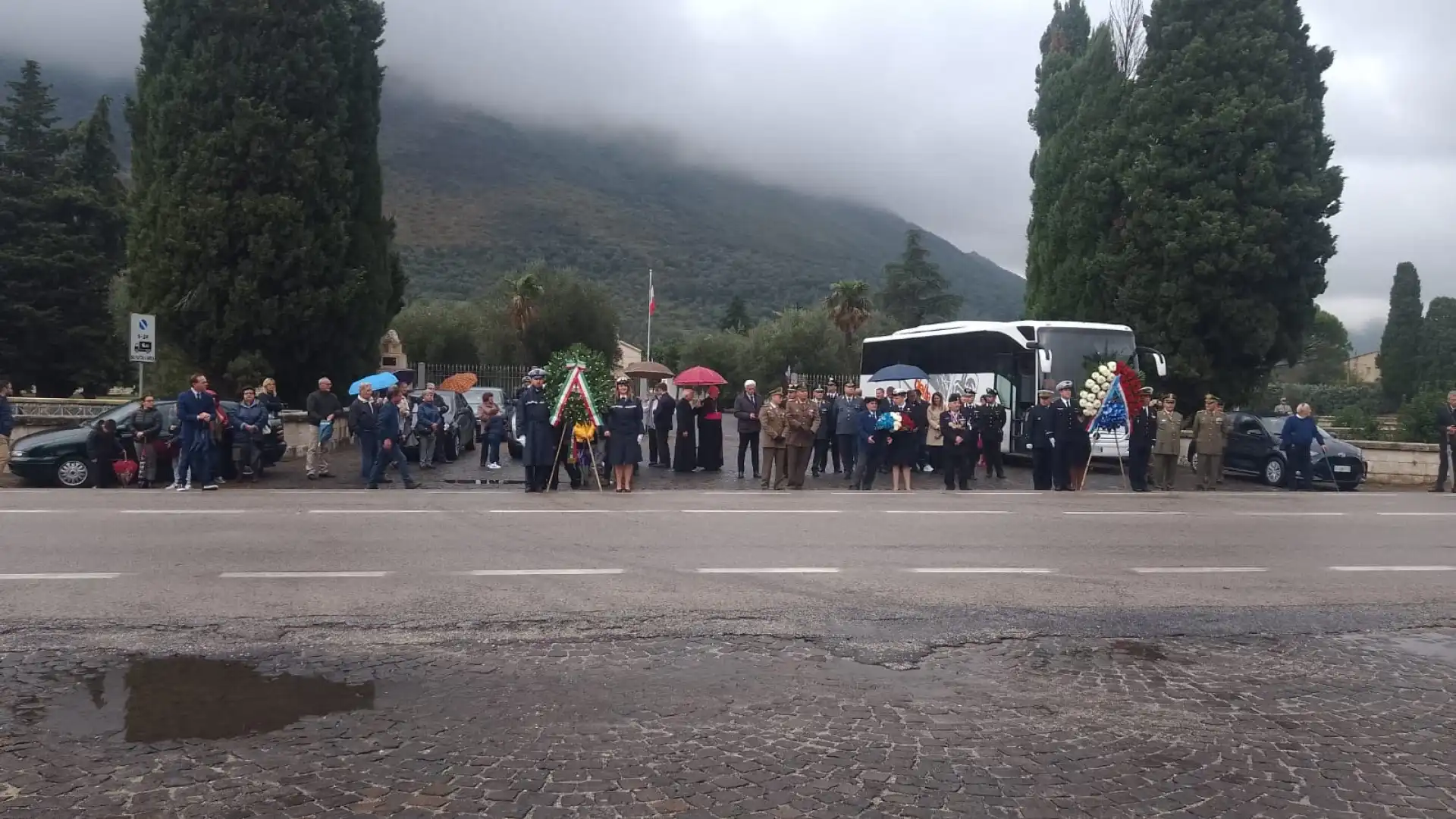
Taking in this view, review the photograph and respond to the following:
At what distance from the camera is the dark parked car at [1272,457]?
21.7 metres

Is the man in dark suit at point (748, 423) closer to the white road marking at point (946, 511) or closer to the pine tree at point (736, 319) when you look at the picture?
the white road marking at point (946, 511)

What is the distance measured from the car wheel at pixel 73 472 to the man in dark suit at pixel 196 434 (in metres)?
1.70

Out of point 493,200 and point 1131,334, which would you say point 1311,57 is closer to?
point 1131,334

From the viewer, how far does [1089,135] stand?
32500 millimetres

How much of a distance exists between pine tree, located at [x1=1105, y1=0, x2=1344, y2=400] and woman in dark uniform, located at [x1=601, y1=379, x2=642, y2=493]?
18.2m

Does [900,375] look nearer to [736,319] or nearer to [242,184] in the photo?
[242,184]

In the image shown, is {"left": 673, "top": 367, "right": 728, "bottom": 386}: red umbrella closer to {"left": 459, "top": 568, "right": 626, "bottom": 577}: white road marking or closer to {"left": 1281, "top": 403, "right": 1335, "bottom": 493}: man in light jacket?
{"left": 1281, "top": 403, "right": 1335, "bottom": 493}: man in light jacket

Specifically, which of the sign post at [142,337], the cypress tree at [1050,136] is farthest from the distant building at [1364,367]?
the sign post at [142,337]

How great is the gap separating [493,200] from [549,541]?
17466 cm

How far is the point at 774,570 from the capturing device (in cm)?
967

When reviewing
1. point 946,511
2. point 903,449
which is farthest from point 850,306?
point 946,511

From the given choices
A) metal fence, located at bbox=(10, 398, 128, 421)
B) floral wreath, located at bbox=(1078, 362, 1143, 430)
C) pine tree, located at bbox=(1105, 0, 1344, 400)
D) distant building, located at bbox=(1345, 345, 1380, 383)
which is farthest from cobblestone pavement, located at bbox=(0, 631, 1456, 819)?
distant building, located at bbox=(1345, 345, 1380, 383)

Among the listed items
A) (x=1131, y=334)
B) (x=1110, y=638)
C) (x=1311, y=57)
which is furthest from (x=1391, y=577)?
(x=1311, y=57)

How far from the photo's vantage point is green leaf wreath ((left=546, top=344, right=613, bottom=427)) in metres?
17.2
